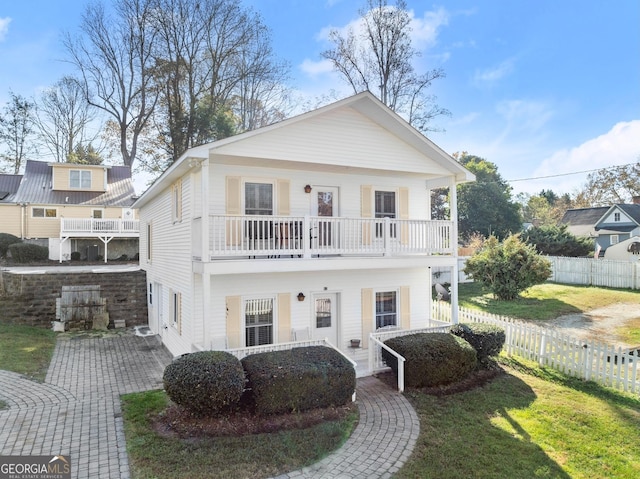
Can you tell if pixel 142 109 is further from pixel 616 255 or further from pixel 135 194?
pixel 616 255

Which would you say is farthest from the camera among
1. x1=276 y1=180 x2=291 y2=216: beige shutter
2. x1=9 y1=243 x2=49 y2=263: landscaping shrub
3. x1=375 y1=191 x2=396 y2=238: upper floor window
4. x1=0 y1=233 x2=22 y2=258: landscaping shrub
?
x1=0 y1=233 x2=22 y2=258: landscaping shrub

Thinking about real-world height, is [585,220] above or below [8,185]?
below

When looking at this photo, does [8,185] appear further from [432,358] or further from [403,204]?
[432,358]

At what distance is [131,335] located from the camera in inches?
560

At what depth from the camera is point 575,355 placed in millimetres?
9641

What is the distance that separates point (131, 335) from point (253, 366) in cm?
897

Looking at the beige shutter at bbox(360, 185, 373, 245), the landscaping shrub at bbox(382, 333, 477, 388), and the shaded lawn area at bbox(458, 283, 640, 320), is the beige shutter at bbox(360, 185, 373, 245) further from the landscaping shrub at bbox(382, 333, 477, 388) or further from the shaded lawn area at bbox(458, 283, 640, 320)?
Answer: the shaded lawn area at bbox(458, 283, 640, 320)

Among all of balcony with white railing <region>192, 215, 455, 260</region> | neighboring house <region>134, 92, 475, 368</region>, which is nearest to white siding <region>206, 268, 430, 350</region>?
neighboring house <region>134, 92, 475, 368</region>

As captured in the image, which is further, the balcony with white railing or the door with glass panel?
the door with glass panel

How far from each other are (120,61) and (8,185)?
1293 cm

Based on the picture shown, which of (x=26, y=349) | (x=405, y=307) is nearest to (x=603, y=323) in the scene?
(x=405, y=307)

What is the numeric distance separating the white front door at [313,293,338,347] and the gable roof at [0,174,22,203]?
27.7 meters

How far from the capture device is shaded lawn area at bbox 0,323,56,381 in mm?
9758

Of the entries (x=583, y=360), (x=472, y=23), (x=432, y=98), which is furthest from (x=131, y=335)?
(x=432, y=98)
